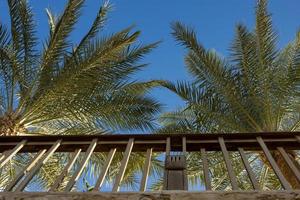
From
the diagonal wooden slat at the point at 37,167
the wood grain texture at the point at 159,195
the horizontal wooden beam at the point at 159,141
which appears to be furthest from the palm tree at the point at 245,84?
the wood grain texture at the point at 159,195

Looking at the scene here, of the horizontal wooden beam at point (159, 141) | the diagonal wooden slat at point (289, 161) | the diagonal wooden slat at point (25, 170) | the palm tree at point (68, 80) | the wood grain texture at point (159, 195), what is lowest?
the wood grain texture at point (159, 195)

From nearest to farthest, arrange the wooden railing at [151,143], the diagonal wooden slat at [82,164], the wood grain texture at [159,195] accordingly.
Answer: the wood grain texture at [159,195], the diagonal wooden slat at [82,164], the wooden railing at [151,143]

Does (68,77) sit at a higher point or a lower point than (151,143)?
higher

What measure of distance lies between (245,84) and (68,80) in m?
3.76

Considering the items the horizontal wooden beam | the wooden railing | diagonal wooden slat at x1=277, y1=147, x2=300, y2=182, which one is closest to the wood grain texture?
diagonal wooden slat at x1=277, y1=147, x2=300, y2=182

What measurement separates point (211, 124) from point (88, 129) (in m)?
2.71

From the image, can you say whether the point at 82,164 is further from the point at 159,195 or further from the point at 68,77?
the point at 68,77

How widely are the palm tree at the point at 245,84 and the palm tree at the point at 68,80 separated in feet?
3.43

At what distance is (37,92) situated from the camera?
927cm

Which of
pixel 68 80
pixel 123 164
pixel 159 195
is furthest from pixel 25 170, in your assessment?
pixel 68 80

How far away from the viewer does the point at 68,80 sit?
9.06 metres

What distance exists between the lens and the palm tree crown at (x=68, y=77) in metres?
9.13

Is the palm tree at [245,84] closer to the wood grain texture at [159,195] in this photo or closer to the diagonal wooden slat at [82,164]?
the diagonal wooden slat at [82,164]

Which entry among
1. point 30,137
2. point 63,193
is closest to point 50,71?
point 30,137
